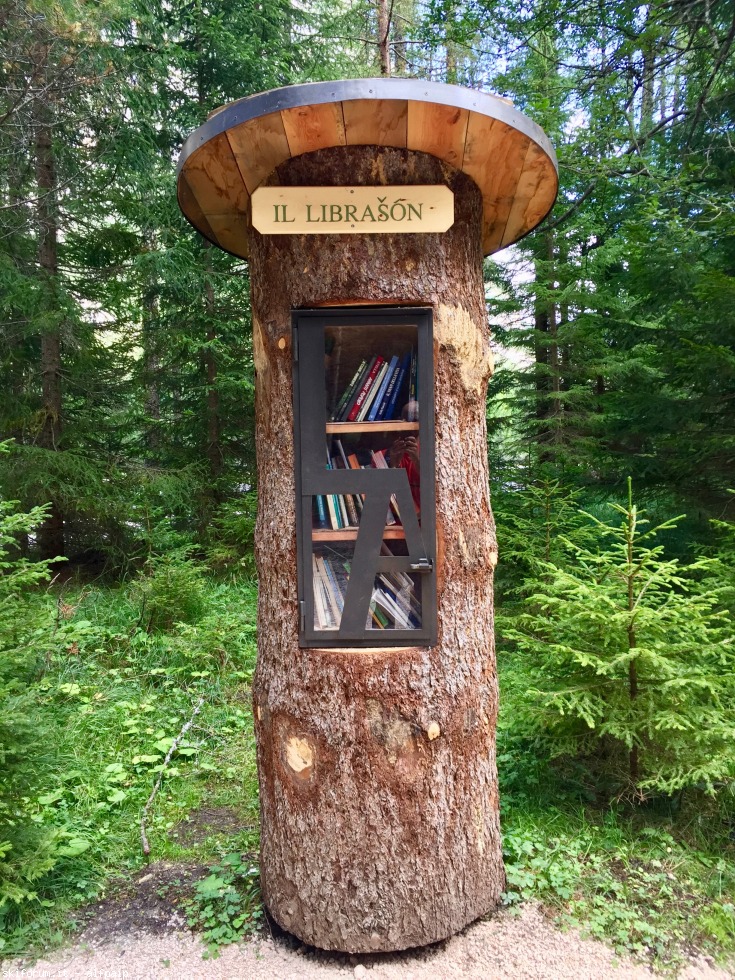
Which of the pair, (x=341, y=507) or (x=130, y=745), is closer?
(x=341, y=507)

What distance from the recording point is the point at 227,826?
3.09 metres

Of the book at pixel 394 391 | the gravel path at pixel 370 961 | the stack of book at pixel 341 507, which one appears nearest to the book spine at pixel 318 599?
the stack of book at pixel 341 507

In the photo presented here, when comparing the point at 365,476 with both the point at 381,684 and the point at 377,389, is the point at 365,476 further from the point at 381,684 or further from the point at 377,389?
the point at 381,684

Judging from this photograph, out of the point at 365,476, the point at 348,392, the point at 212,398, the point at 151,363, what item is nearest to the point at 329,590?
the point at 365,476

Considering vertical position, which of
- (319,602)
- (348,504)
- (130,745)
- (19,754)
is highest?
(348,504)

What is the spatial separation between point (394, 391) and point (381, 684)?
3.38ft

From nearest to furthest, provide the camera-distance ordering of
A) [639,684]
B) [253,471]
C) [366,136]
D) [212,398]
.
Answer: [366,136] < [639,684] < [212,398] < [253,471]

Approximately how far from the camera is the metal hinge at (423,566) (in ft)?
7.39

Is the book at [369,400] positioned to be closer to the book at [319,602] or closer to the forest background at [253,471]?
the book at [319,602]

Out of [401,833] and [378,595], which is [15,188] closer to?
[378,595]

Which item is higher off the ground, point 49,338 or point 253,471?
point 49,338

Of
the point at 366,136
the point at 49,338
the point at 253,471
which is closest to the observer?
the point at 366,136

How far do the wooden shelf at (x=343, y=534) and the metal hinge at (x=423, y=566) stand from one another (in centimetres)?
10

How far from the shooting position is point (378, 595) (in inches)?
89.7
